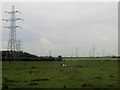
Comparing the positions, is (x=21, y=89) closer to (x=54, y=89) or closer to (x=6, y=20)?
(x=54, y=89)

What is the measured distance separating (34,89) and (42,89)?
0.57m

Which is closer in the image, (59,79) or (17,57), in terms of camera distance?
(59,79)

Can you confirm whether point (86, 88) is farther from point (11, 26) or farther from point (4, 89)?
point (11, 26)

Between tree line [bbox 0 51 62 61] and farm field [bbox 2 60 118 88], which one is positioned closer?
farm field [bbox 2 60 118 88]

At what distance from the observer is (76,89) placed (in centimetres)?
1428

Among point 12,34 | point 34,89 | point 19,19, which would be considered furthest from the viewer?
point 19,19

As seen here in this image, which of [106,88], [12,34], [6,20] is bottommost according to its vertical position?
[106,88]

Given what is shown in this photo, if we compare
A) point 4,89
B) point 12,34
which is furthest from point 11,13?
point 4,89

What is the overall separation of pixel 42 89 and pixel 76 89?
237 centimetres

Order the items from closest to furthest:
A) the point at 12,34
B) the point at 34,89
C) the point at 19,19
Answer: the point at 34,89 → the point at 12,34 → the point at 19,19

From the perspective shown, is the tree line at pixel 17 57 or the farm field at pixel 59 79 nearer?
the farm field at pixel 59 79

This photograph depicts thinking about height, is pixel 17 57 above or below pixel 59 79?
below

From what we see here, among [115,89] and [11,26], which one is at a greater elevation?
[11,26]

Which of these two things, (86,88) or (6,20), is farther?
(6,20)
